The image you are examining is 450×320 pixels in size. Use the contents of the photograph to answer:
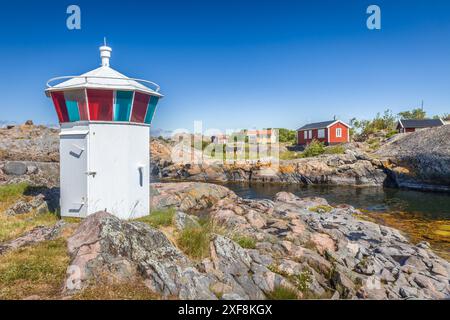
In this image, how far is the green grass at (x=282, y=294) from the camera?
5930mm

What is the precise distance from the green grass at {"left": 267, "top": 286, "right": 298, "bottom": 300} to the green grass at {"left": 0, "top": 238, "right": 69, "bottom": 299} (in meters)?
4.11

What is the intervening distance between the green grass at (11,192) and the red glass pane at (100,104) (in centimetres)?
637

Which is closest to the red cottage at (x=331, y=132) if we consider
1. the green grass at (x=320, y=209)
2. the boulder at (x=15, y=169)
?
the green grass at (x=320, y=209)

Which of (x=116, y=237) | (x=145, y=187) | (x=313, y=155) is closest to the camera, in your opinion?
(x=116, y=237)

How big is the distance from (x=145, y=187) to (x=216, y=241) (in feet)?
10.6

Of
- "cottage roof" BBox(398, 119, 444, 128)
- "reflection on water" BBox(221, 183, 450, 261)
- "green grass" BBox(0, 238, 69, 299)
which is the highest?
"cottage roof" BBox(398, 119, 444, 128)

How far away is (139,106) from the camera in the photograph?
845 centimetres

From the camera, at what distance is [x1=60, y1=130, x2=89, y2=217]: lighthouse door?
8.00 m

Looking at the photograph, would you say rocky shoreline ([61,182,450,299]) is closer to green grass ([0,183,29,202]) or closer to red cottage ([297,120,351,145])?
green grass ([0,183,29,202])

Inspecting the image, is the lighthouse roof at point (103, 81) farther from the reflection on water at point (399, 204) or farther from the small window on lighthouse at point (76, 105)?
the reflection on water at point (399, 204)

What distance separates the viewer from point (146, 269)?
564 centimetres

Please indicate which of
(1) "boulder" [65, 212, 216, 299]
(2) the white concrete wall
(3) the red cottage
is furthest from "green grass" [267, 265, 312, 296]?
(3) the red cottage
